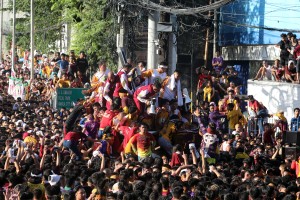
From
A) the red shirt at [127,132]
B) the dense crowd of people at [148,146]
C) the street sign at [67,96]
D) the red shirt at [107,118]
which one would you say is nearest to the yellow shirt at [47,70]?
the dense crowd of people at [148,146]

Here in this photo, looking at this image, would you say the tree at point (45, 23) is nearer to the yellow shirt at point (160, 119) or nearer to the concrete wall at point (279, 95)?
the concrete wall at point (279, 95)

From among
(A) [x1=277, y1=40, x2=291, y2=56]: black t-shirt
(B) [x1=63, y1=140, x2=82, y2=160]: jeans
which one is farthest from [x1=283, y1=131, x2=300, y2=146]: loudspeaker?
(A) [x1=277, y1=40, x2=291, y2=56]: black t-shirt

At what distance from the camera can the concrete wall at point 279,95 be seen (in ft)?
104

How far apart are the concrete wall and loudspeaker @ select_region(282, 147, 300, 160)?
6.81 meters

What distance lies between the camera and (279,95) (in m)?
32.4

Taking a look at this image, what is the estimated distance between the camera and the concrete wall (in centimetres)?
3166

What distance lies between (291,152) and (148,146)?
3.76 meters

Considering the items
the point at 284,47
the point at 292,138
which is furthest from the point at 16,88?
the point at 292,138

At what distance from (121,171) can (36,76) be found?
99.1 feet

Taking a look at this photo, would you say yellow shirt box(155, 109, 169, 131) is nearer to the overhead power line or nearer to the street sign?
the overhead power line

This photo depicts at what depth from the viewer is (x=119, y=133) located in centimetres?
2380

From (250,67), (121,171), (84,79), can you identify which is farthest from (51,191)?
(250,67)

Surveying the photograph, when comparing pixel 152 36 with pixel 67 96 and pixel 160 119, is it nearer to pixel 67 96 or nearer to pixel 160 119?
pixel 67 96

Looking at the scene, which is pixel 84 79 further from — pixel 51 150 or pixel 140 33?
pixel 51 150
